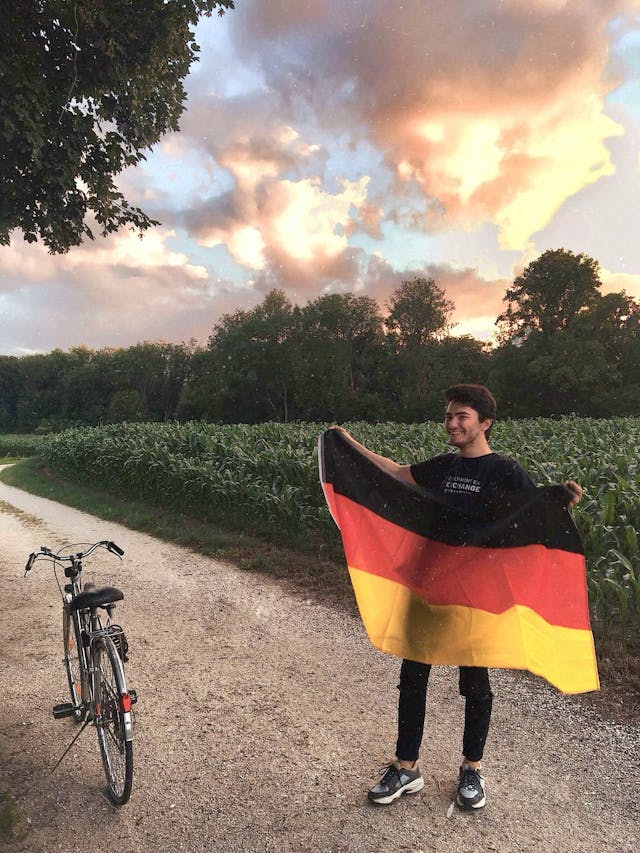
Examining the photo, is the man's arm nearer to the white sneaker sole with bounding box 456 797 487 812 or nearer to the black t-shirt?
the black t-shirt

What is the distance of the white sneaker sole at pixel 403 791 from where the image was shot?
317 cm

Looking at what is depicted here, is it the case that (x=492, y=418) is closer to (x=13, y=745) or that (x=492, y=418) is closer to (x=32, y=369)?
(x=13, y=745)

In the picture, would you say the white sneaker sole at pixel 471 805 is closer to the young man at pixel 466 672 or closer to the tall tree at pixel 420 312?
the young man at pixel 466 672

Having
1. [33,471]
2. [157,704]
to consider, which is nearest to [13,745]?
[157,704]

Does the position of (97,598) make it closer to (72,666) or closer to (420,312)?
(72,666)

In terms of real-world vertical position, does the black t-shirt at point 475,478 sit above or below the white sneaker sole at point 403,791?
above

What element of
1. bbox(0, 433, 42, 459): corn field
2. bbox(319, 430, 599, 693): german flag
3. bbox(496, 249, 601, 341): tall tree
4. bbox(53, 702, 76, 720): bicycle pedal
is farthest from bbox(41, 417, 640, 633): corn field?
bbox(496, 249, 601, 341): tall tree

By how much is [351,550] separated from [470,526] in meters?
0.84

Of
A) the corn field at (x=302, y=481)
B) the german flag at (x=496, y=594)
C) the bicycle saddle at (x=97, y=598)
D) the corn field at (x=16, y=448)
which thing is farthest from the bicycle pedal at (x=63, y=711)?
the corn field at (x=16, y=448)

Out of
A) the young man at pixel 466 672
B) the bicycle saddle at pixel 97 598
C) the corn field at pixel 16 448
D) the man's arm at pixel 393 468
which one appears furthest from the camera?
the corn field at pixel 16 448

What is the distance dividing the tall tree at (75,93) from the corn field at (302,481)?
582 cm

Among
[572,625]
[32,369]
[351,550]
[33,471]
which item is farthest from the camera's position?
[32,369]

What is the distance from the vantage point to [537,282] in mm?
49500

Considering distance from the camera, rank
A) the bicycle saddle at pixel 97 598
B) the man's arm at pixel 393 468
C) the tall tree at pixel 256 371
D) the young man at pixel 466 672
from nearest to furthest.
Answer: the young man at pixel 466 672 → the bicycle saddle at pixel 97 598 → the man's arm at pixel 393 468 → the tall tree at pixel 256 371
